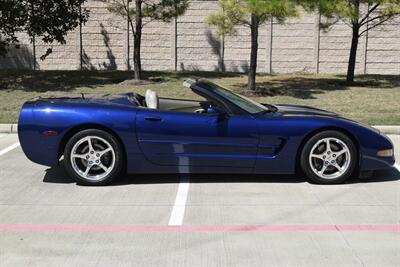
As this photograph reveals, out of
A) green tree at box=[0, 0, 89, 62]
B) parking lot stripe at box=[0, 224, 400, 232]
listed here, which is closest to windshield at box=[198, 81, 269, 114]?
parking lot stripe at box=[0, 224, 400, 232]

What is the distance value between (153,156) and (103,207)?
3.14 ft

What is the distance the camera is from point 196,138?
611cm

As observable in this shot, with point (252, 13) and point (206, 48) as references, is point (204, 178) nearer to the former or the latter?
point (252, 13)

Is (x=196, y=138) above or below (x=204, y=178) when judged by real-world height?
above

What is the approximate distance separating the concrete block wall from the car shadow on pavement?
539 inches

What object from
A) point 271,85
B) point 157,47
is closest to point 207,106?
point 271,85

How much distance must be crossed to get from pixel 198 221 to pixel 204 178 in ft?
5.13

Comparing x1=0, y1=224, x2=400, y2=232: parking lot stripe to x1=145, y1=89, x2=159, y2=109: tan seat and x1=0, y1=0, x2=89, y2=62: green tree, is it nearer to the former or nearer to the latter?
x1=145, y1=89, x2=159, y2=109: tan seat

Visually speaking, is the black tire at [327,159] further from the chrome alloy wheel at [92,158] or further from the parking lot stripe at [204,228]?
the chrome alloy wheel at [92,158]

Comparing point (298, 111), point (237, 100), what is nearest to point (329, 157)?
point (298, 111)

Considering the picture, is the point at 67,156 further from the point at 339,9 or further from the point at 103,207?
the point at 339,9

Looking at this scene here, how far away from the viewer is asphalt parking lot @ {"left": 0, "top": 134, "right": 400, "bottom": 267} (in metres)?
4.21

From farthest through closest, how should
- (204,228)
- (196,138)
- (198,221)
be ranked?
(196,138), (198,221), (204,228)

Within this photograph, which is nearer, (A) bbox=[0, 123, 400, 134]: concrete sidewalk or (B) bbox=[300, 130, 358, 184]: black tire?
(B) bbox=[300, 130, 358, 184]: black tire
